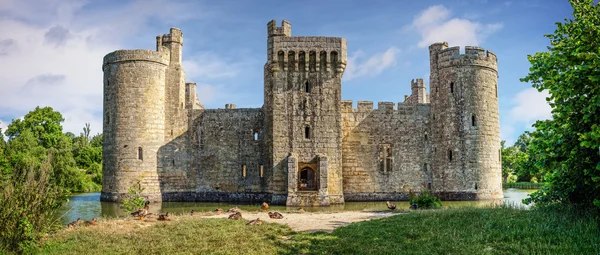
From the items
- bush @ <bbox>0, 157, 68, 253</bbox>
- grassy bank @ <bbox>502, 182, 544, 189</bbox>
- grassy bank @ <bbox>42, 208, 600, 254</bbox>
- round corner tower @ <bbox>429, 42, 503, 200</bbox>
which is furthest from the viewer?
grassy bank @ <bbox>502, 182, 544, 189</bbox>

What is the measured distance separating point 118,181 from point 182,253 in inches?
808

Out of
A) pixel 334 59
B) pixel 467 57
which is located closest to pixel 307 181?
pixel 334 59

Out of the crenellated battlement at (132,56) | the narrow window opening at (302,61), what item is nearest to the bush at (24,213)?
the narrow window opening at (302,61)

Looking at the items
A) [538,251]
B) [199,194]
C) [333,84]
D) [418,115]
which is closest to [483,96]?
[418,115]

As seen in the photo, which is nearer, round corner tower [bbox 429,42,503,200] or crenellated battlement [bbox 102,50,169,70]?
round corner tower [bbox 429,42,503,200]

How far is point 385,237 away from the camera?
12867 mm

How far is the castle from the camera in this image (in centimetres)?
2894

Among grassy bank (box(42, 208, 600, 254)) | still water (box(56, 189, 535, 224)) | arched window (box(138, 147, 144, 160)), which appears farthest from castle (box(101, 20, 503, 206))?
grassy bank (box(42, 208, 600, 254))

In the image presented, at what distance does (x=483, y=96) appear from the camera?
101 ft

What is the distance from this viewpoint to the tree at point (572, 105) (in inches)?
440

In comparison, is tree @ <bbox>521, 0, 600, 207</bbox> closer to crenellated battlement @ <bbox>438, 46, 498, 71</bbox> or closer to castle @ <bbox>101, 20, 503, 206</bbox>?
castle @ <bbox>101, 20, 503, 206</bbox>

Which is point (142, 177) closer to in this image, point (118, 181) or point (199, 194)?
point (118, 181)

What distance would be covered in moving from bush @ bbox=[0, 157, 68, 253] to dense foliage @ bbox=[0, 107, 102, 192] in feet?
69.4

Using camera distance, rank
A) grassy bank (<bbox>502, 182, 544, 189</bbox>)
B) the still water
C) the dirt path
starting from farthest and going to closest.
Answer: grassy bank (<bbox>502, 182, 544, 189</bbox>)
the still water
the dirt path
